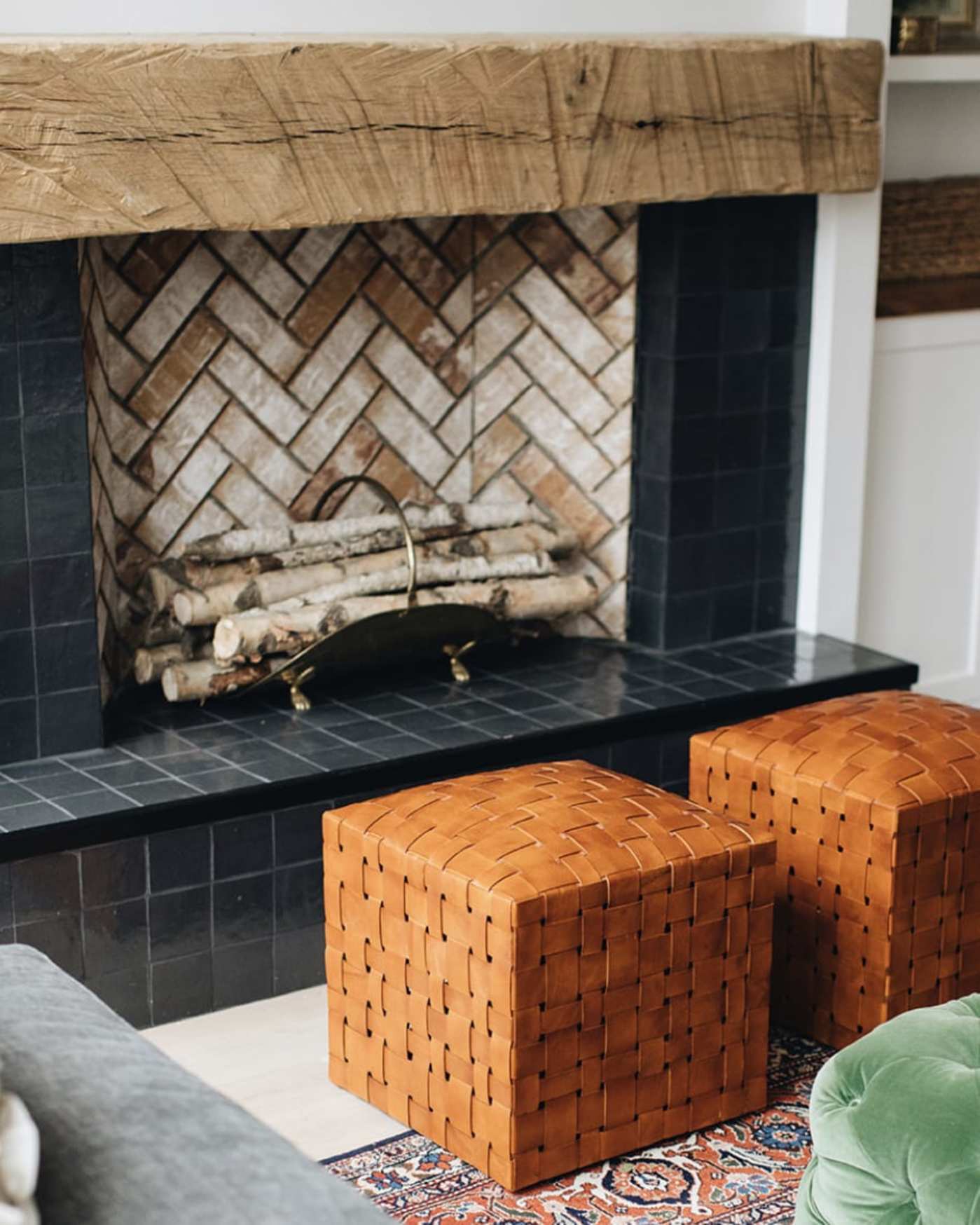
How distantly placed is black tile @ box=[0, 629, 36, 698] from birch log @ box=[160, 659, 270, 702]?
367mm

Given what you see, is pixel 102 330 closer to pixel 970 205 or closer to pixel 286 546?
pixel 286 546

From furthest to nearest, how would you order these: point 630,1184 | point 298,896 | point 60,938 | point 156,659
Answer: point 156,659
point 298,896
point 60,938
point 630,1184

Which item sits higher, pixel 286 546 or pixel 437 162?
pixel 437 162

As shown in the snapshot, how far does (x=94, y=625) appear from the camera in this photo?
118 inches

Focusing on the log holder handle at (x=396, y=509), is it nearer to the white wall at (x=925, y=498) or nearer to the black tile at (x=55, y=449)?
the black tile at (x=55, y=449)

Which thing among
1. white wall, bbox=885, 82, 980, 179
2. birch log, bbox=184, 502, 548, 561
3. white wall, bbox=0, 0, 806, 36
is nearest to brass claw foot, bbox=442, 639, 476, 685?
birch log, bbox=184, 502, 548, 561

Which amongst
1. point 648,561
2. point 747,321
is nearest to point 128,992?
point 648,561

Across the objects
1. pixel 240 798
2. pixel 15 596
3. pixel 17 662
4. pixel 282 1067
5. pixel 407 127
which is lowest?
pixel 282 1067

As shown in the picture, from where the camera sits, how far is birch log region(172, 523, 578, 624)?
3.36m

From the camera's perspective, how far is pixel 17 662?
9.69 feet

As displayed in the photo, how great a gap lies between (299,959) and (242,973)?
0.35ft

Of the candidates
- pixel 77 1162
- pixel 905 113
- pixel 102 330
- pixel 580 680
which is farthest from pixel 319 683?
pixel 77 1162

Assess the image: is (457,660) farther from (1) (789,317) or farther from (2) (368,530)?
(1) (789,317)

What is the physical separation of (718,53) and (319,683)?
1397mm
